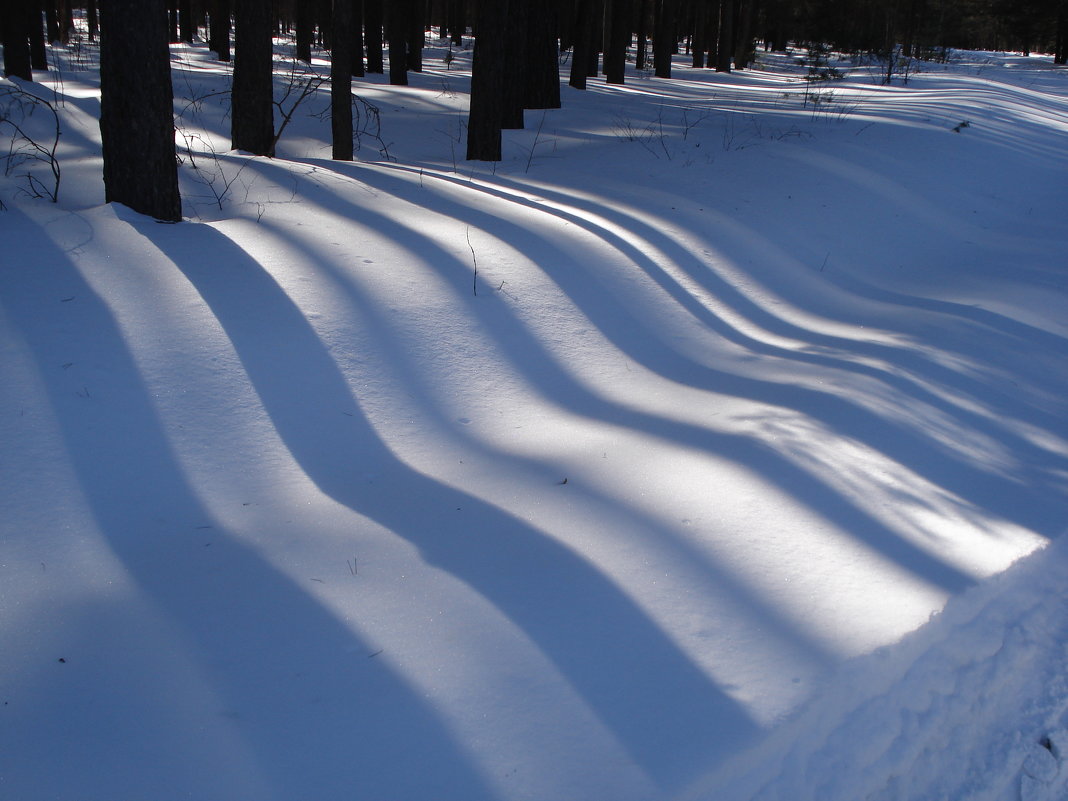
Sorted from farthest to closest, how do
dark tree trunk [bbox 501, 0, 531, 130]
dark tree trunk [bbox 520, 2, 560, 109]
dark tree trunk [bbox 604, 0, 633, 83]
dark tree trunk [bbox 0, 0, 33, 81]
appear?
dark tree trunk [bbox 604, 0, 633, 83]
dark tree trunk [bbox 520, 2, 560, 109]
dark tree trunk [bbox 0, 0, 33, 81]
dark tree trunk [bbox 501, 0, 531, 130]

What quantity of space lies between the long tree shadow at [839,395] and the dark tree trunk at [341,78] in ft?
7.78

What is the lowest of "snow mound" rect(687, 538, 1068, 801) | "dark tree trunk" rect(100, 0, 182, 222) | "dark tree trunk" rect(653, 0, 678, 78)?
"snow mound" rect(687, 538, 1068, 801)

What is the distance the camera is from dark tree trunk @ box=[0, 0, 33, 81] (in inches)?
506

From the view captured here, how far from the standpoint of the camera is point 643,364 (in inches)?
191

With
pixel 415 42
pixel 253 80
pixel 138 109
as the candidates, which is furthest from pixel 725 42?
pixel 138 109

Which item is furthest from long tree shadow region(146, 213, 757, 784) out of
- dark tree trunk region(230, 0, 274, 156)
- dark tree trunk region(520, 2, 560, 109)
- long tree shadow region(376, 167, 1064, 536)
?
dark tree trunk region(520, 2, 560, 109)

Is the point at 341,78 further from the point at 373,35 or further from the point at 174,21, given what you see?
the point at 174,21

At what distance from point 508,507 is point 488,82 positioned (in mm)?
7306

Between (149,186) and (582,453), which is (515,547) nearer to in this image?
(582,453)

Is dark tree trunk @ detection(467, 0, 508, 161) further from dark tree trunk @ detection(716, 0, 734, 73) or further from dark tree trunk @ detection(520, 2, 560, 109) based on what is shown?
dark tree trunk @ detection(716, 0, 734, 73)

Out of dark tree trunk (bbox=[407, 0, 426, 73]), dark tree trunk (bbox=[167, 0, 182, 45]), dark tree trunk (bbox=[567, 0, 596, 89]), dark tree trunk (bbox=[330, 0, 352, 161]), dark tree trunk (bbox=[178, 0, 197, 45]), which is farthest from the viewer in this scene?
dark tree trunk (bbox=[178, 0, 197, 45])

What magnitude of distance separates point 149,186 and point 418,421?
2.99m

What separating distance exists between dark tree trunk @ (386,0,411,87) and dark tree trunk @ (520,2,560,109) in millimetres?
2963

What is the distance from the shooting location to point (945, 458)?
375 cm
